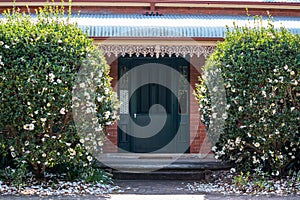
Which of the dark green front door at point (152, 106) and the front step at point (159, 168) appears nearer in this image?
the front step at point (159, 168)

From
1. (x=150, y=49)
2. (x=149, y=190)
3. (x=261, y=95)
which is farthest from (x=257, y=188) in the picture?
(x=150, y=49)

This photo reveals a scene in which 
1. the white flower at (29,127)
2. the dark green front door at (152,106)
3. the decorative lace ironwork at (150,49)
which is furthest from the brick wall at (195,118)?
the white flower at (29,127)

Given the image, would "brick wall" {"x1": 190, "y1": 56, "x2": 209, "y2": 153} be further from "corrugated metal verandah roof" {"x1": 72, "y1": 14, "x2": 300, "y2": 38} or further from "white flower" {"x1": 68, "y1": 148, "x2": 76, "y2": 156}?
"white flower" {"x1": 68, "y1": 148, "x2": 76, "y2": 156}

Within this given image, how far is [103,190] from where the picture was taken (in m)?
8.32

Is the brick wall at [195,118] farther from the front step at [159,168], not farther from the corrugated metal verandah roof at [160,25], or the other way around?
the front step at [159,168]

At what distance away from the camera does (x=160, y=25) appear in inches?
414

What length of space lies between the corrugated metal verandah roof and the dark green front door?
974mm

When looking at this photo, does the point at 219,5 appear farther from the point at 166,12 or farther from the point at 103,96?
the point at 103,96

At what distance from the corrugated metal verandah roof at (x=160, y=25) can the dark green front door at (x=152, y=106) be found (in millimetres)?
974

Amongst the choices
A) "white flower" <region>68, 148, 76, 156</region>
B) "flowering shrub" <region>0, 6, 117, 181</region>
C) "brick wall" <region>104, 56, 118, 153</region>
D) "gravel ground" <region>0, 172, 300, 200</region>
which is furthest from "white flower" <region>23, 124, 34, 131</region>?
"brick wall" <region>104, 56, 118, 153</region>

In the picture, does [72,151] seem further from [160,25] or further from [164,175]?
[160,25]

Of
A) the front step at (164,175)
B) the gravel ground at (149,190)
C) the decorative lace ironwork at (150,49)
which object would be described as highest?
the decorative lace ironwork at (150,49)

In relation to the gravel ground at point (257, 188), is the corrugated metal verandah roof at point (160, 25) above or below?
above

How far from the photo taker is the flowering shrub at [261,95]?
807 centimetres
